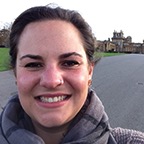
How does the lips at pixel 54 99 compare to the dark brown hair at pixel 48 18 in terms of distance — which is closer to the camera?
the lips at pixel 54 99

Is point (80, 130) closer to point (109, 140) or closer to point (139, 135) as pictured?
point (109, 140)

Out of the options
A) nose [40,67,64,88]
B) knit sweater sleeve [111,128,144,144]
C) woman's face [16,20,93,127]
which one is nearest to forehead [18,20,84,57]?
woman's face [16,20,93,127]

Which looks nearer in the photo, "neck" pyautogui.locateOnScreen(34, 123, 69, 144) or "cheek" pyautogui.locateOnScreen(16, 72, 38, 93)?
"cheek" pyautogui.locateOnScreen(16, 72, 38, 93)

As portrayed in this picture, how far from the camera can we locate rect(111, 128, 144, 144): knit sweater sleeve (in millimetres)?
1877

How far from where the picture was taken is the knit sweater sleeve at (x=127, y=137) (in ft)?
6.16

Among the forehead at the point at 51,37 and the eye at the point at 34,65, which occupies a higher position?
the forehead at the point at 51,37

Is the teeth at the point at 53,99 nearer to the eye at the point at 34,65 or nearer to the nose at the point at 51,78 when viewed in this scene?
the nose at the point at 51,78

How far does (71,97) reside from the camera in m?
1.82

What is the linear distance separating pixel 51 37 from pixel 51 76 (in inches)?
8.3

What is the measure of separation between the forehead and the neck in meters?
0.43

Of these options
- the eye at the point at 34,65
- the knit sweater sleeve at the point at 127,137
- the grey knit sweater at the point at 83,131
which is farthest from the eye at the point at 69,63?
the knit sweater sleeve at the point at 127,137

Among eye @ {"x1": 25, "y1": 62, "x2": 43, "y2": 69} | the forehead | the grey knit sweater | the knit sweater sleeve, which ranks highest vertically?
the forehead

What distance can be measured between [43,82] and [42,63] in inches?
4.3

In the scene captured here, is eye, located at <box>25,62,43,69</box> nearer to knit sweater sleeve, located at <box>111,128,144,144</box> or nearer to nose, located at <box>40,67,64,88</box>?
nose, located at <box>40,67,64,88</box>
